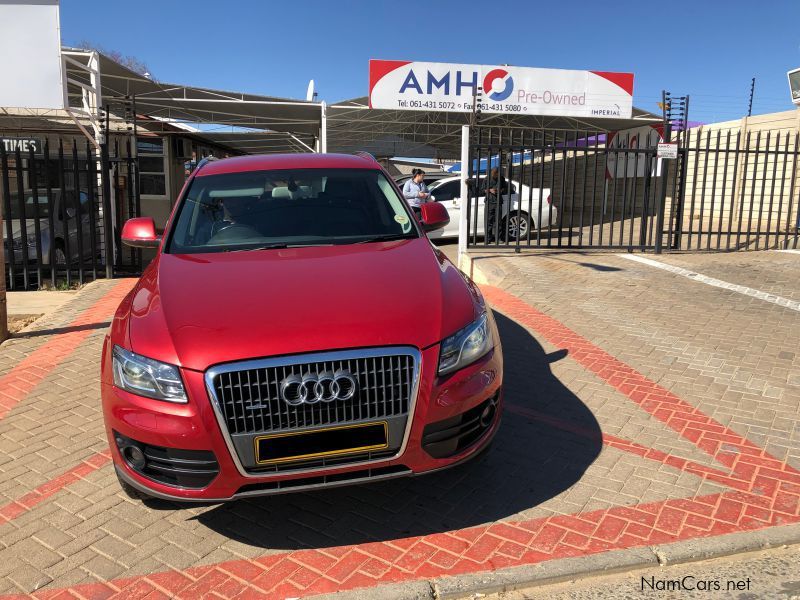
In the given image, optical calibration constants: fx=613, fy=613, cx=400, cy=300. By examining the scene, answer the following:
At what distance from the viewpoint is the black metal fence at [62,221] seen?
879 cm

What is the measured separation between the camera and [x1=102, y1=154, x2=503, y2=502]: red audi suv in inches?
103

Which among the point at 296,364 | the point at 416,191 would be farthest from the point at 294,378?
the point at 416,191

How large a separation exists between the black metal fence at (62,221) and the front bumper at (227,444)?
22.4ft

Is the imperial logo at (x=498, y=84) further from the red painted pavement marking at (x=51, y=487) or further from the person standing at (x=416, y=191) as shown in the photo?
the red painted pavement marking at (x=51, y=487)

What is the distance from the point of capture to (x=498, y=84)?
54.2ft

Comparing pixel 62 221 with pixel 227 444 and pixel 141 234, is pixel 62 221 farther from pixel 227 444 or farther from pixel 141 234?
pixel 227 444

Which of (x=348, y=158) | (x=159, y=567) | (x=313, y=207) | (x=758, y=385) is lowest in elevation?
(x=159, y=567)

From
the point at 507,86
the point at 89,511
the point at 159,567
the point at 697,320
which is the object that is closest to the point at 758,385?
the point at 697,320

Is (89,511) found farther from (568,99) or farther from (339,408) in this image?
(568,99)

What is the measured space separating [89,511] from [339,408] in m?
1.69

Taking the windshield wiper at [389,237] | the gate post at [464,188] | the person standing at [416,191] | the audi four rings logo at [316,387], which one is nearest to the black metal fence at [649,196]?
the gate post at [464,188]

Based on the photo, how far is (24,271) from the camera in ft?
29.5

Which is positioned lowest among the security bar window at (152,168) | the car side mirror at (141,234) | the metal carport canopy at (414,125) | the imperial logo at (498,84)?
the car side mirror at (141,234)

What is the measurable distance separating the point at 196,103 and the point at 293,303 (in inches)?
727
